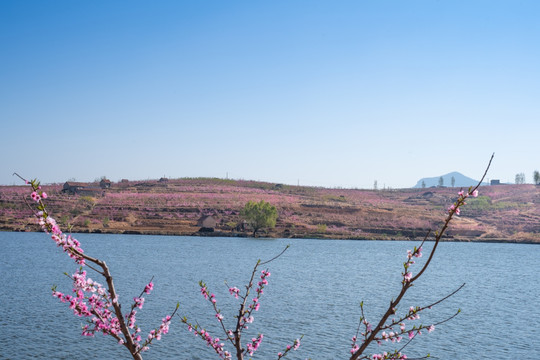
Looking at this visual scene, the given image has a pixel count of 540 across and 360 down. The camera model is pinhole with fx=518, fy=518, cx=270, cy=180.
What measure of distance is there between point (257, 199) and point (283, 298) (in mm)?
124390

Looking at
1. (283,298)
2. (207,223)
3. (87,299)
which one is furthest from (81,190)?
(87,299)

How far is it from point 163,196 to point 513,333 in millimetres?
139657

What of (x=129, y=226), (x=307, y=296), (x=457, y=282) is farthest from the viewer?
(x=129, y=226)

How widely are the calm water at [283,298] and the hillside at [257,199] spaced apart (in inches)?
1215

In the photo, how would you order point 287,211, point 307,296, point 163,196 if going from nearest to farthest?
point 307,296 < point 287,211 < point 163,196

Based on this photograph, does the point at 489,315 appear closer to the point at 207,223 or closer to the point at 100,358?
the point at 100,358

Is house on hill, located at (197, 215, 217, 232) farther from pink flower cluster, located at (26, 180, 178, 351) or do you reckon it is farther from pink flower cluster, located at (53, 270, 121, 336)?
pink flower cluster, located at (53, 270, 121, 336)

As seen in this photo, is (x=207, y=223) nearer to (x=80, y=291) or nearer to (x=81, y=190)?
(x=81, y=190)

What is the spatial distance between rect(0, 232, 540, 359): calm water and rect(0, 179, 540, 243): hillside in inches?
1215

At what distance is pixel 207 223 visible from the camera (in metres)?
131

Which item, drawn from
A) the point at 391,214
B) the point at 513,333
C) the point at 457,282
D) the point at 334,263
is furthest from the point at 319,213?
the point at 513,333

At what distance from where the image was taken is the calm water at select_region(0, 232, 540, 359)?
31875 mm

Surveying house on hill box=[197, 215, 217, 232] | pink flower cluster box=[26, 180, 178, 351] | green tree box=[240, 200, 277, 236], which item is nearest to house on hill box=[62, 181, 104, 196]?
house on hill box=[197, 215, 217, 232]

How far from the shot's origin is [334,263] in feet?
262
